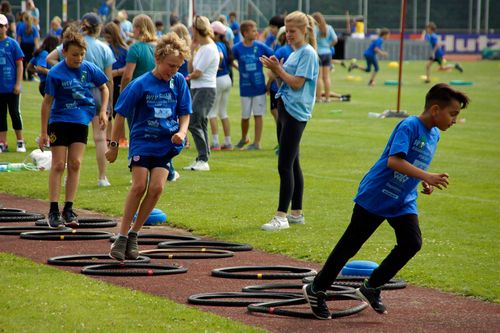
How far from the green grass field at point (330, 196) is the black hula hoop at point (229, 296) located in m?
0.73

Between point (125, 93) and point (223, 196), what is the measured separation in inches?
179

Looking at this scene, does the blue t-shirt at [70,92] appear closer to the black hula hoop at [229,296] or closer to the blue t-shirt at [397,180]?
the black hula hoop at [229,296]

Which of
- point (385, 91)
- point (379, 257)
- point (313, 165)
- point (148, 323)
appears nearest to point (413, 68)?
point (385, 91)

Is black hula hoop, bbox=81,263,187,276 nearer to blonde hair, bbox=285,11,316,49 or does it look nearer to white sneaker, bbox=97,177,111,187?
blonde hair, bbox=285,11,316,49

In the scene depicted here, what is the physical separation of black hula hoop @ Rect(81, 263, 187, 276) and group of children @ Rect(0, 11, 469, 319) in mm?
146

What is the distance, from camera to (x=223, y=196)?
13406 millimetres

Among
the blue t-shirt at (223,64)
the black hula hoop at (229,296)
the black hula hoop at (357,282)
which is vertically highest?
the blue t-shirt at (223,64)

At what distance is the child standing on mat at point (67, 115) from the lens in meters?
10.8

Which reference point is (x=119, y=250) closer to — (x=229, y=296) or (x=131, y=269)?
(x=131, y=269)

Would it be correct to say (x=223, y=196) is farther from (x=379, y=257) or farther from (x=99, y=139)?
(x=379, y=257)

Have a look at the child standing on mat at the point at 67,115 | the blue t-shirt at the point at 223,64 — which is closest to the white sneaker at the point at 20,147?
the blue t-shirt at the point at 223,64

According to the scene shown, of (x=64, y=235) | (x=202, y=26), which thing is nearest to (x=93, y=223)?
(x=64, y=235)

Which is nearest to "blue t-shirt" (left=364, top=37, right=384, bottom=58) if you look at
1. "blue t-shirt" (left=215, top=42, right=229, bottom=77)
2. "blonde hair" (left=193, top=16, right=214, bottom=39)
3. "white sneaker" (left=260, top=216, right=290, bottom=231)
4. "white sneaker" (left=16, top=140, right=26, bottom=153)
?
"blue t-shirt" (left=215, top=42, right=229, bottom=77)

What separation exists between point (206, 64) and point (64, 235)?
21.0 feet
